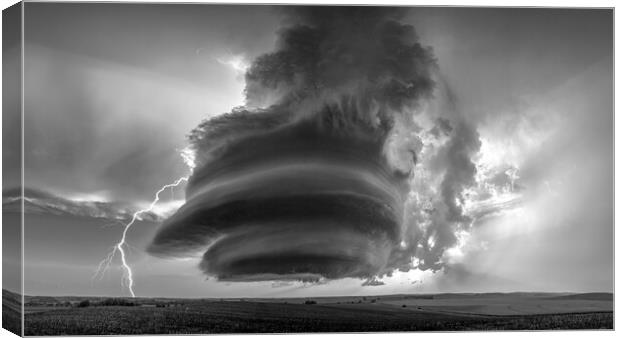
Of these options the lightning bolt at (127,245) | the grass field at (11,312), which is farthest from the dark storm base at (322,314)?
the lightning bolt at (127,245)

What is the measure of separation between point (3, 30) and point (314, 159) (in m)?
5.13

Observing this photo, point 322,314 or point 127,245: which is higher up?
point 127,245

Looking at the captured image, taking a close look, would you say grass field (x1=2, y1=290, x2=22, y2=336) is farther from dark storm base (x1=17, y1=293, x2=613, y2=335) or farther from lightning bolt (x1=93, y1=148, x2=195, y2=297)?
lightning bolt (x1=93, y1=148, x2=195, y2=297)

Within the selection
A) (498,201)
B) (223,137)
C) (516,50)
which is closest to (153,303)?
(223,137)

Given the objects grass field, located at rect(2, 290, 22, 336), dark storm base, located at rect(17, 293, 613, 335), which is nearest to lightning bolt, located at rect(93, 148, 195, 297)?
dark storm base, located at rect(17, 293, 613, 335)

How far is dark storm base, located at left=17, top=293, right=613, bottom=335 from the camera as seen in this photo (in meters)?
17.0

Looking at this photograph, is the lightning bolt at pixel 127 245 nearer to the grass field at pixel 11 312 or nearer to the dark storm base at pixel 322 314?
the dark storm base at pixel 322 314

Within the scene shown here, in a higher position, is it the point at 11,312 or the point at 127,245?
the point at 127,245

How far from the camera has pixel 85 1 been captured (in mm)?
17188

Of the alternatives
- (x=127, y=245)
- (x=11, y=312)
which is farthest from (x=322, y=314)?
(x=11, y=312)

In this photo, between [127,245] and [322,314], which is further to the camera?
[322,314]

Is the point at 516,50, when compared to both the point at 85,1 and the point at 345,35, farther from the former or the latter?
the point at 85,1

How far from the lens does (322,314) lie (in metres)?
17.6

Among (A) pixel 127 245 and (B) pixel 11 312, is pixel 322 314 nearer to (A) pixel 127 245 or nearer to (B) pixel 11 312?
(A) pixel 127 245
